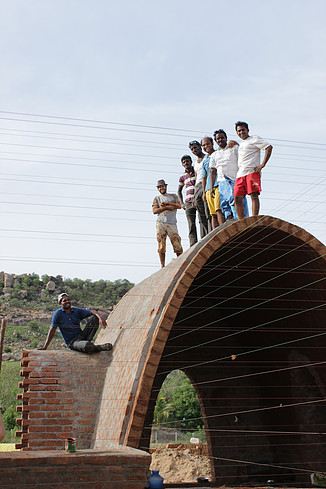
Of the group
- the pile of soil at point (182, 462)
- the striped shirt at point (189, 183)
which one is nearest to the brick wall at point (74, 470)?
the striped shirt at point (189, 183)

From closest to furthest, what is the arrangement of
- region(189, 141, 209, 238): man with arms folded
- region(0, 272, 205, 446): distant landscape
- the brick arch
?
the brick arch < region(189, 141, 209, 238): man with arms folded < region(0, 272, 205, 446): distant landscape

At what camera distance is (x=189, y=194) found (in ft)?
31.0

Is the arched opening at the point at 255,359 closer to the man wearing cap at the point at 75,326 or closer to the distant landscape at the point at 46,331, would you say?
the man wearing cap at the point at 75,326

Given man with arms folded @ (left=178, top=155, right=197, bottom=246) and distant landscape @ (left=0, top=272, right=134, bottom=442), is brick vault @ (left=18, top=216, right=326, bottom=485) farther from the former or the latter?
distant landscape @ (left=0, top=272, right=134, bottom=442)

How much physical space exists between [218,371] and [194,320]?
1.22 m

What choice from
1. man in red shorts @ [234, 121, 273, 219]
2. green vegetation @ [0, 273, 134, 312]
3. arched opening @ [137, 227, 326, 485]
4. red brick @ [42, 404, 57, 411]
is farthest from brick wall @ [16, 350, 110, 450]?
green vegetation @ [0, 273, 134, 312]

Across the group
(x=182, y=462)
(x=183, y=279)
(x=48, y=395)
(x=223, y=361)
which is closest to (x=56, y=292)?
(x=182, y=462)

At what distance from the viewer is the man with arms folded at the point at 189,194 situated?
941 cm

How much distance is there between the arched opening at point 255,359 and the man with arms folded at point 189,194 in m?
0.70

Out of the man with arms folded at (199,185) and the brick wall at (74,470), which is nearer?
the brick wall at (74,470)

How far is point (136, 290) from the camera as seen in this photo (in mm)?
9672

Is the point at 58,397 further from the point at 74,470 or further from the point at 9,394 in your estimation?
the point at 9,394

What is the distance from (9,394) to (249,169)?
106 ft

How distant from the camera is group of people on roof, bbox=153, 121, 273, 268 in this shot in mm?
7715
